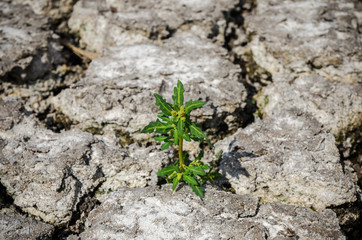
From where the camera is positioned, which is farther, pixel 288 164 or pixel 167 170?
pixel 288 164

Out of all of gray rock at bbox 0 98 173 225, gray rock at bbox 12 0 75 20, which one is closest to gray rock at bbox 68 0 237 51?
gray rock at bbox 12 0 75 20

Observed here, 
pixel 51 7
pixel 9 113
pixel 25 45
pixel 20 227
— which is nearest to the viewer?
pixel 20 227

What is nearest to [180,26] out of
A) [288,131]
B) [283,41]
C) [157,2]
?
[157,2]

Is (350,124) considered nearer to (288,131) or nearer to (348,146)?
(348,146)

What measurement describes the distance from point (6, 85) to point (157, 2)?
2.24 metres

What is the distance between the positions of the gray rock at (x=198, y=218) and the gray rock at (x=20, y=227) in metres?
0.29

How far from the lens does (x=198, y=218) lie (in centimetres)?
212

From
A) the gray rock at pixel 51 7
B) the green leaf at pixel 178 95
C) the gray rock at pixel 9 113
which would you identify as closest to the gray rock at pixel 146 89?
the gray rock at pixel 9 113

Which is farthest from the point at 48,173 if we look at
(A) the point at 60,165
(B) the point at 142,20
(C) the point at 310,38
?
(C) the point at 310,38

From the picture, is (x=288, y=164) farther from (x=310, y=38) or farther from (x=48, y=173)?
(x=48, y=173)

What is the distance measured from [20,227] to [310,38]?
3592 mm

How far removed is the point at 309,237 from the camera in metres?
2.07

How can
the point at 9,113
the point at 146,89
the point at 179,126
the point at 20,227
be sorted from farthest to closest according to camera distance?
the point at 146,89 < the point at 9,113 < the point at 20,227 < the point at 179,126

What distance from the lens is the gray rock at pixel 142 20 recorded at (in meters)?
3.68
